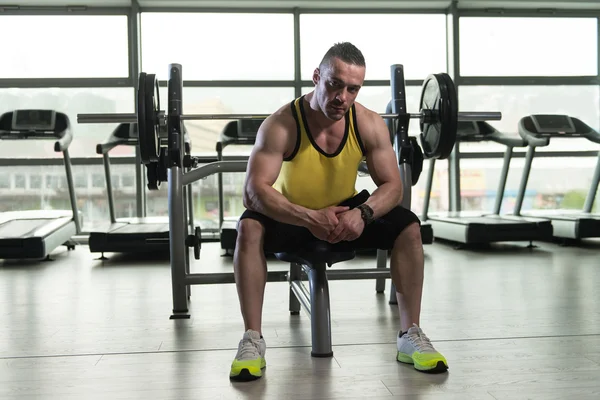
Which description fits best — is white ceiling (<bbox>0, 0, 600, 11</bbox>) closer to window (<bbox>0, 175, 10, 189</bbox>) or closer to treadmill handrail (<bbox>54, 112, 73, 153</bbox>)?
treadmill handrail (<bbox>54, 112, 73, 153</bbox>)

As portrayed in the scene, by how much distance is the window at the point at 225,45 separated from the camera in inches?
286

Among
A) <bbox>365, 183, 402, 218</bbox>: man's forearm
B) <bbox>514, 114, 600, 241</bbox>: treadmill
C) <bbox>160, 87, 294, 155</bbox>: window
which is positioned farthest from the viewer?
<bbox>160, 87, 294, 155</bbox>: window

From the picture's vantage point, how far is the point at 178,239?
2.98 meters

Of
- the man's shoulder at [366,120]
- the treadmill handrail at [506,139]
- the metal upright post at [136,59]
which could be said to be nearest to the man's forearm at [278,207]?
the man's shoulder at [366,120]

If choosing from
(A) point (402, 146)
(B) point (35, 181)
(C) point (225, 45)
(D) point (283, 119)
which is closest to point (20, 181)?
(B) point (35, 181)

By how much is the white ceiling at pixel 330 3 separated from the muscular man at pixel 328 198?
5.14m

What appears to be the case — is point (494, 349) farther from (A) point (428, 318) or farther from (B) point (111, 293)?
(B) point (111, 293)

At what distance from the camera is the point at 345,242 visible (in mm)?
2252

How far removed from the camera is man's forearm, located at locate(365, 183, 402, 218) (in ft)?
7.11

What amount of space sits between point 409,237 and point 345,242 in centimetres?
21

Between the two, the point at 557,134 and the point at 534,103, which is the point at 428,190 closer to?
the point at 557,134

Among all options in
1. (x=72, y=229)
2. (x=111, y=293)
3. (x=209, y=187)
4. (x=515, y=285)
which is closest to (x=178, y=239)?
(x=111, y=293)

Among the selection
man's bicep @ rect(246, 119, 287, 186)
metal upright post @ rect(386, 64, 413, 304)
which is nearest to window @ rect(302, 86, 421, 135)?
metal upright post @ rect(386, 64, 413, 304)

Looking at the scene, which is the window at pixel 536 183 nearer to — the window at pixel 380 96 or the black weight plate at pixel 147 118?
the window at pixel 380 96
